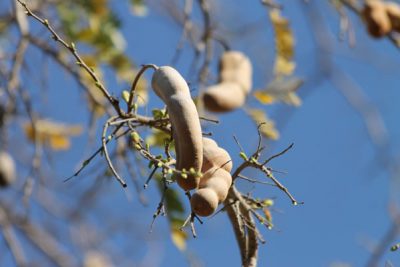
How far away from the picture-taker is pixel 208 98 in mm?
2625

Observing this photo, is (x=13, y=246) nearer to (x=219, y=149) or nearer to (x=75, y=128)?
(x=75, y=128)

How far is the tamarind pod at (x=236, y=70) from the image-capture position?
2.79 m

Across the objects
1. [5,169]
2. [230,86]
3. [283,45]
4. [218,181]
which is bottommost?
[5,169]

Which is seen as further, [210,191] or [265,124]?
[265,124]

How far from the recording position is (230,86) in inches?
108

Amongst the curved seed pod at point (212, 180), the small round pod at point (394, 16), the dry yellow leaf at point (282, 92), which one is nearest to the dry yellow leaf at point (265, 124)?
the dry yellow leaf at point (282, 92)

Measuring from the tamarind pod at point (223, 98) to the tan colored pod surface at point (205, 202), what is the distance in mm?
1048

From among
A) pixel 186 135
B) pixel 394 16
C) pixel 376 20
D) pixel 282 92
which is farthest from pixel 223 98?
pixel 186 135

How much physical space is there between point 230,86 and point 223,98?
0.36 feet

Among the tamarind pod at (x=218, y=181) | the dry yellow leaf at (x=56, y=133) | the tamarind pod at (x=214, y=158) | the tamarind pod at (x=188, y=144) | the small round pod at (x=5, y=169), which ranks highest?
the tamarind pod at (x=188, y=144)

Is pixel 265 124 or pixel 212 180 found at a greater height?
pixel 212 180

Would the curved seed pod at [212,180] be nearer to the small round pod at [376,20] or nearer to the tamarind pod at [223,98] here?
the tamarind pod at [223,98]

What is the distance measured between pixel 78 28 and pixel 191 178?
7.52 ft

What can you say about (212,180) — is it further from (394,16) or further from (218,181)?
(394,16)
